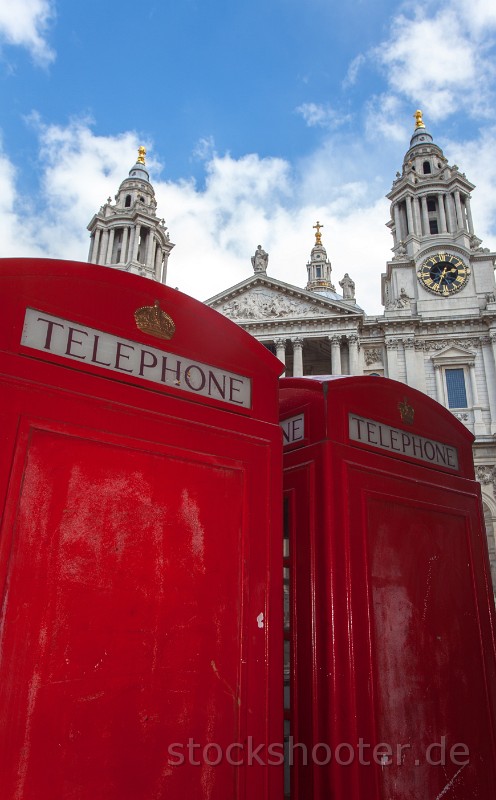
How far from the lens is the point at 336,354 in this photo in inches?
1030

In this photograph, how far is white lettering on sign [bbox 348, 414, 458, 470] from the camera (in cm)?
295

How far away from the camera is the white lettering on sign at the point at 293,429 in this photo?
115 inches

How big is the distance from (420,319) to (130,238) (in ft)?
56.9

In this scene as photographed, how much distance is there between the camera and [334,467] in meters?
2.69

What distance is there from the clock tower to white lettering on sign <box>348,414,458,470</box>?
24.3 metres

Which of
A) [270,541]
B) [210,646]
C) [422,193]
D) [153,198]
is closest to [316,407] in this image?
[270,541]

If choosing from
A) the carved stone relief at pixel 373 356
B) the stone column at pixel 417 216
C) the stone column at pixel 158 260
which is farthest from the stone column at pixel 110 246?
the stone column at pixel 417 216

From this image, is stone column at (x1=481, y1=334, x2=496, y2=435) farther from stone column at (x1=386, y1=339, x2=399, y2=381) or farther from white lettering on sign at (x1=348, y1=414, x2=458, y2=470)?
white lettering on sign at (x1=348, y1=414, x2=458, y2=470)

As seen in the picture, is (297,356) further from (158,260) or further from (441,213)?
(158,260)

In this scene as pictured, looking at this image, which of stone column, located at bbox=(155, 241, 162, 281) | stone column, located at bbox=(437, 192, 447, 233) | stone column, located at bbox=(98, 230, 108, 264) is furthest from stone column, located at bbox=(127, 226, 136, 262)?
stone column, located at bbox=(437, 192, 447, 233)

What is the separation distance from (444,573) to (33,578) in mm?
2199

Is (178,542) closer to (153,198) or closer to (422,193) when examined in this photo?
(422,193)

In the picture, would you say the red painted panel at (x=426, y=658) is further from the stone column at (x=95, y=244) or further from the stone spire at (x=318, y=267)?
the stone spire at (x=318, y=267)

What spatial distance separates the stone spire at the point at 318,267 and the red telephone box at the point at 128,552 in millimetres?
50632
